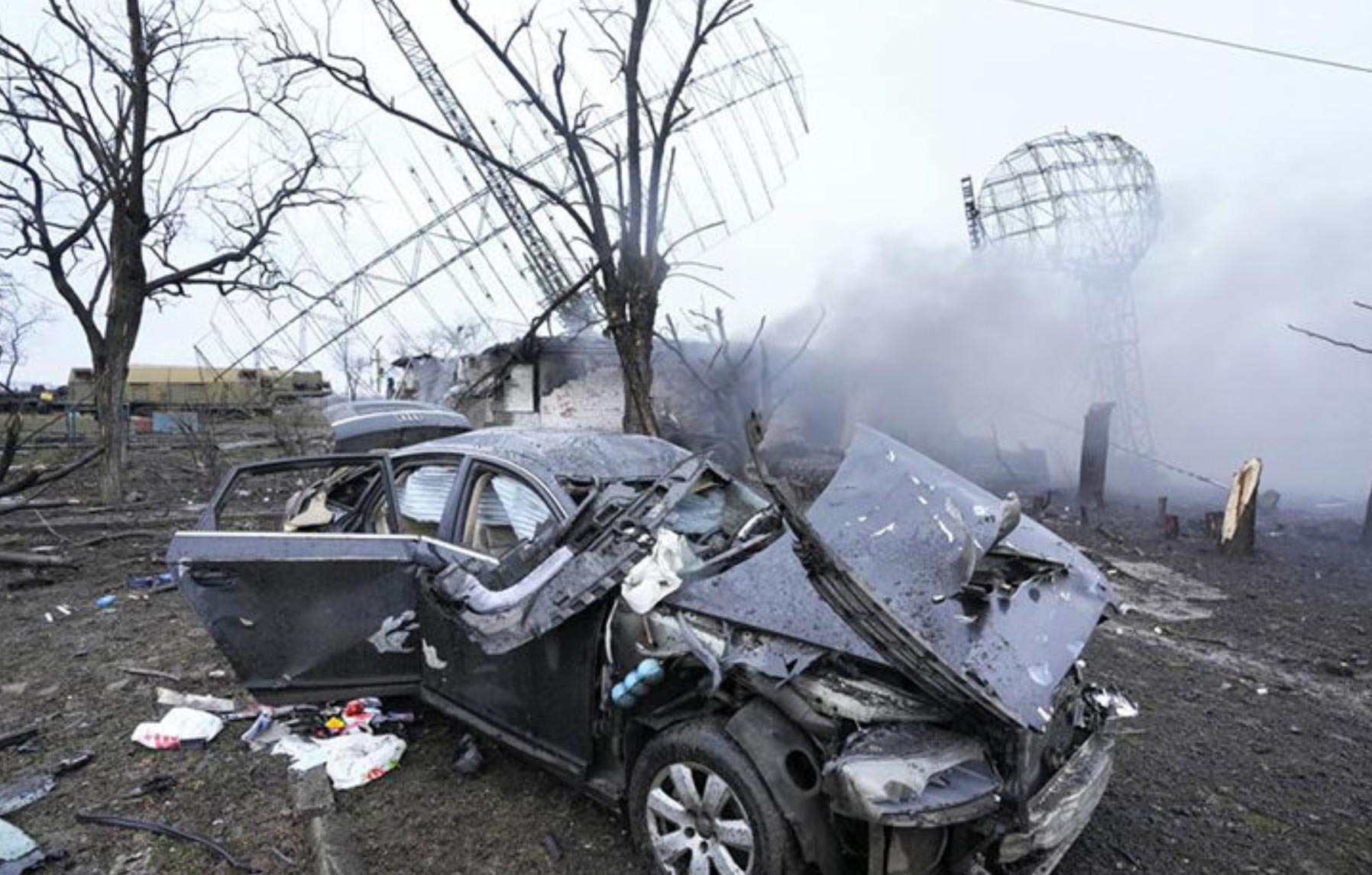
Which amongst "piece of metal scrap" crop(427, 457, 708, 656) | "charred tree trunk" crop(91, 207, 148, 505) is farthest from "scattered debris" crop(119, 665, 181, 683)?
"charred tree trunk" crop(91, 207, 148, 505)

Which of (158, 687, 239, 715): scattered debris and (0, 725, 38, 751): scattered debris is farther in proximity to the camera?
(158, 687, 239, 715): scattered debris

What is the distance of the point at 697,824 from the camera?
8.45 feet

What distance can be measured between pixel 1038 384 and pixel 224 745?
22.0 m

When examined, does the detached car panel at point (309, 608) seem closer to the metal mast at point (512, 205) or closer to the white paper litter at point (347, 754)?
the white paper litter at point (347, 754)

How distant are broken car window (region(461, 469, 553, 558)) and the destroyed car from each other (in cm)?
1

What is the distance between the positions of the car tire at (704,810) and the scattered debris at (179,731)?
262cm

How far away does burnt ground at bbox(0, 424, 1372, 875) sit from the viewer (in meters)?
3.05

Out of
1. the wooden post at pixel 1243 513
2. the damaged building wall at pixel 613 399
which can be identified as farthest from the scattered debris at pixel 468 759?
the damaged building wall at pixel 613 399

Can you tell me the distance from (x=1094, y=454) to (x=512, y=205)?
36.7 feet

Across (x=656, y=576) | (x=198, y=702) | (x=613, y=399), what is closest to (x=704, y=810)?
(x=656, y=576)

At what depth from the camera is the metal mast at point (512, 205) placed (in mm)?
13250

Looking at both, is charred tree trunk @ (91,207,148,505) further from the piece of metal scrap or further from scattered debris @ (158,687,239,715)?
the piece of metal scrap

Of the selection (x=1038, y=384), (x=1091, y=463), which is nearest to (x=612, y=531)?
(x=1091, y=463)

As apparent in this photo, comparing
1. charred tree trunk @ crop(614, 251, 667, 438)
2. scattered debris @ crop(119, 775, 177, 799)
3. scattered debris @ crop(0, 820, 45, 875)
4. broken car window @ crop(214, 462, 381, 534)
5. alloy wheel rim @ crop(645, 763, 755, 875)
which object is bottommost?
scattered debris @ crop(119, 775, 177, 799)
